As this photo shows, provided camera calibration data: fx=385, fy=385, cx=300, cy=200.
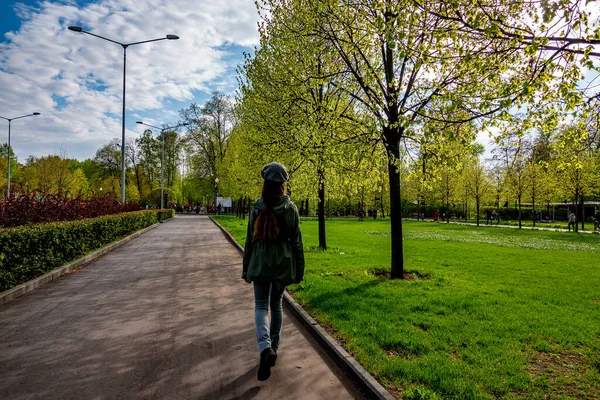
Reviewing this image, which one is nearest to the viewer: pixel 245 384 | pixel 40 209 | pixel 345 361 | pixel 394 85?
pixel 245 384

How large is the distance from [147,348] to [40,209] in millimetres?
8576

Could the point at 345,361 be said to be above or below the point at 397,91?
below

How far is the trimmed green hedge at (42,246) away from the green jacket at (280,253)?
5.24m

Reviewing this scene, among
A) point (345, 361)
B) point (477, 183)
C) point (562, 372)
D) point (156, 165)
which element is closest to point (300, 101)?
point (345, 361)

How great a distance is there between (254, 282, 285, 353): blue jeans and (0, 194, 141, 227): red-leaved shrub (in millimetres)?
8122

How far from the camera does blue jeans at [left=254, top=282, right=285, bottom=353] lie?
3.68 m

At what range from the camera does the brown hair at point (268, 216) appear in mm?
3627

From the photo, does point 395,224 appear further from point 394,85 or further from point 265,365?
point 265,365

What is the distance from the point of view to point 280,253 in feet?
12.3

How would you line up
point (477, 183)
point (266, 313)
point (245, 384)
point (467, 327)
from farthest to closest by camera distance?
point (477, 183) → point (467, 327) → point (266, 313) → point (245, 384)

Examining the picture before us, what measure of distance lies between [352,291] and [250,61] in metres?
9.05

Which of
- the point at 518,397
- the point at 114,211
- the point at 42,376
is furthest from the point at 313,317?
the point at 114,211

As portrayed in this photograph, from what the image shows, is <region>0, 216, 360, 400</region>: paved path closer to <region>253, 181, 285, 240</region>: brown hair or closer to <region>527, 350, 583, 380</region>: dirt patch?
<region>253, 181, 285, 240</region>: brown hair

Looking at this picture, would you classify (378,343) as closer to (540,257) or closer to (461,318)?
(461,318)
